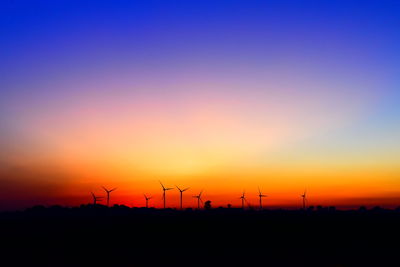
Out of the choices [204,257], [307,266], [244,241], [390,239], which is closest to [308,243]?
[244,241]

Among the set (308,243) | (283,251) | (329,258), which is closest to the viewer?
(329,258)

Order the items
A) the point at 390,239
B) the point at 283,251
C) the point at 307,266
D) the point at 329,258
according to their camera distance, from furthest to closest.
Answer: the point at 390,239
the point at 283,251
the point at 329,258
the point at 307,266

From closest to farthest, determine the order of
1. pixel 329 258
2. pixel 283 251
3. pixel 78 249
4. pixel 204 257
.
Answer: pixel 329 258
pixel 204 257
pixel 283 251
pixel 78 249

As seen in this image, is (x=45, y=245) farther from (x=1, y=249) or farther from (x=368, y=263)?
(x=368, y=263)

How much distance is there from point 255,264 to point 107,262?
867 inches

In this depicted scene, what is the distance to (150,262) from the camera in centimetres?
6944

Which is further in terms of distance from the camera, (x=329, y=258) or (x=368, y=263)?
(x=329, y=258)

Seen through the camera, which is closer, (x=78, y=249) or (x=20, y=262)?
(x=20, y=262)

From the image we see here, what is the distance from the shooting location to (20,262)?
6975 centimetres

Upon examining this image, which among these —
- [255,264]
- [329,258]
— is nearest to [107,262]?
[255,264]

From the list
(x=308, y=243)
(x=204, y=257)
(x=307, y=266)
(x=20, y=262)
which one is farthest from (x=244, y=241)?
(x=20, y=262)

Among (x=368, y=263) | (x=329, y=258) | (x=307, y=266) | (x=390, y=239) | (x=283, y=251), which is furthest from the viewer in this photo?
(x=390, y=239)

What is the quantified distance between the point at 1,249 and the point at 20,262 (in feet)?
87.5

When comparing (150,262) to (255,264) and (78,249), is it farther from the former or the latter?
(78,249)
